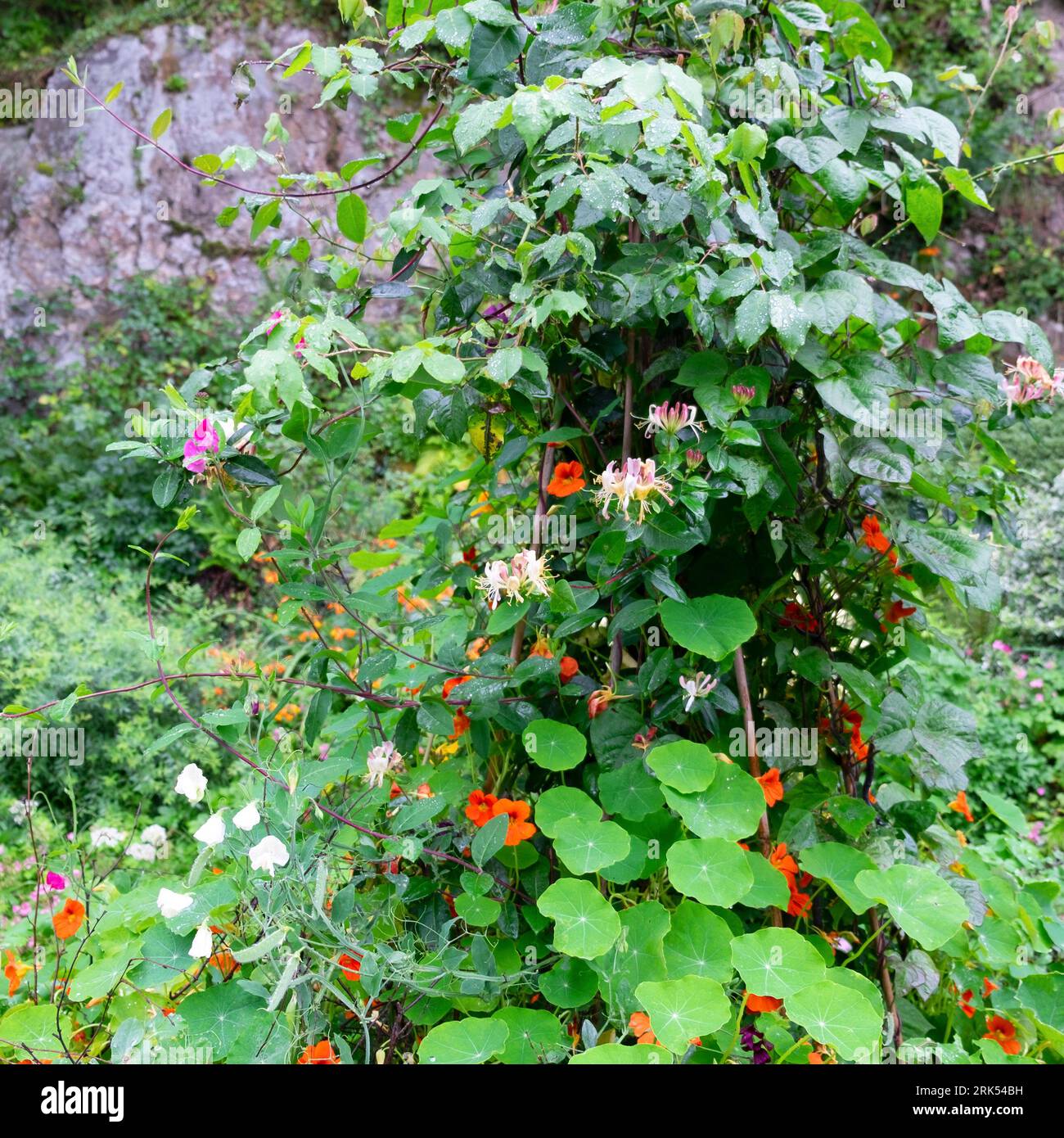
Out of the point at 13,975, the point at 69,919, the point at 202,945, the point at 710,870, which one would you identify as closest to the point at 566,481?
the point at 710,870

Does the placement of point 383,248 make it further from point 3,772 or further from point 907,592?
point 3,772

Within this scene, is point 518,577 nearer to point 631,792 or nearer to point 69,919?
point 631,792

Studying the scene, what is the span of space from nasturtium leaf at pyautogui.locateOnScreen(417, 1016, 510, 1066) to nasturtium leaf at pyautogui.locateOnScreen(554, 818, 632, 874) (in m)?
0.23

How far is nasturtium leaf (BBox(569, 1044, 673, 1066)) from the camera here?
1.10m

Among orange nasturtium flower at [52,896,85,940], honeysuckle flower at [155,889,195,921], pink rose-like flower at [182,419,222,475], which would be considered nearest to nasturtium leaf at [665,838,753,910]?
honeysuckle flower at [155,889,195,921]

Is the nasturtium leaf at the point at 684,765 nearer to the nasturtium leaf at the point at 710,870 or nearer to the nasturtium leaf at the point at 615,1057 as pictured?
the nasturtium leaf at the point at 710,870

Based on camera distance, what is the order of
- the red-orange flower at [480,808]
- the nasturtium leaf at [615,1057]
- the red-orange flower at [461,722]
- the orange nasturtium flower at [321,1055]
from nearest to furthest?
the nasturtium leaf at [615,1057] < the orange nasturtium flower at [321,1055] < the red-orange flower at [480,808] < the red-orange flower at [461,722]

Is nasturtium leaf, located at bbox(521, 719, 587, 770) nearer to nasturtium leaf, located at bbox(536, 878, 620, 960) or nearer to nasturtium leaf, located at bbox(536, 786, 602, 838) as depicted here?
nasturtium leaf, located at bbox(536, 786, 602, 838)

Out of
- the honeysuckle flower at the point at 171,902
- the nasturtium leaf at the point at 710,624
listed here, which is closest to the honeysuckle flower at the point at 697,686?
the nasturtium leaf at the point at 710,624

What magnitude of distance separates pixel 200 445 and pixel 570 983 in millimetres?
942

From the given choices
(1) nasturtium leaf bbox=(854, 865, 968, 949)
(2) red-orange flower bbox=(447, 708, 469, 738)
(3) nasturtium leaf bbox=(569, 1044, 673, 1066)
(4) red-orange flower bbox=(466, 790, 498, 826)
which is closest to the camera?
(3) nasturtium leaf bbox=(569, 1044, 673, 1066)

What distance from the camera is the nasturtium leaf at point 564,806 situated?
1.39m

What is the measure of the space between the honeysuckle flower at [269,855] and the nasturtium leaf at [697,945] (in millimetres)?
587

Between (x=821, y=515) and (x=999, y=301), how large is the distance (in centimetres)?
533
